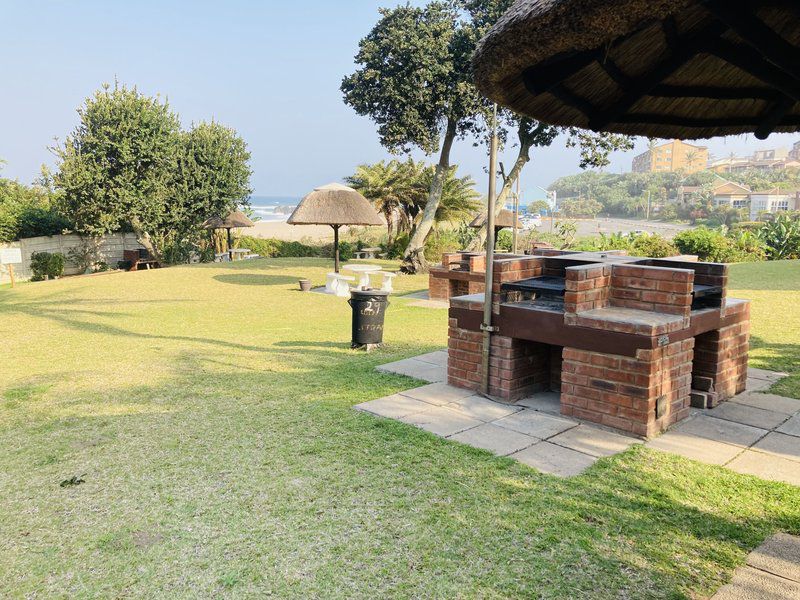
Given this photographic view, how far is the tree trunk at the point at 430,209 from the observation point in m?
19.5

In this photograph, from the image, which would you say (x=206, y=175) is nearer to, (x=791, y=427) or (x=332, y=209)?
(x=332, y=209)

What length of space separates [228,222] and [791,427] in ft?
76.2

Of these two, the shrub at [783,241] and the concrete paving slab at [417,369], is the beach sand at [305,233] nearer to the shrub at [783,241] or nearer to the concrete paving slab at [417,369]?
the shrub at [783,241]

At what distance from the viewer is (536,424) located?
201 inches

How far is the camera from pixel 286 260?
24.2m

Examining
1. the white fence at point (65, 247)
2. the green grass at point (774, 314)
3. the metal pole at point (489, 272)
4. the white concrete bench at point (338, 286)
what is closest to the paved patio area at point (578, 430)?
the metal pole at point (489, 272)

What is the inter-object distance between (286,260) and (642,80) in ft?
70.6

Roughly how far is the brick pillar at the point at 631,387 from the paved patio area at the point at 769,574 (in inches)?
62.7

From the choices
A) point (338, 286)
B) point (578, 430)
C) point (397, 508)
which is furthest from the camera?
point (338, 286)

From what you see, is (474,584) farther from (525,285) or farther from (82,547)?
(525,285)

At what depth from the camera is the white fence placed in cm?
2191

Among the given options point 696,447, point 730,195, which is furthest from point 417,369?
point 730,195

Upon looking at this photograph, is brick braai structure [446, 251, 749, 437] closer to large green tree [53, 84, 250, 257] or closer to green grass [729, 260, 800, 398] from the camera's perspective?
green grass [729, 260, 800, 398]

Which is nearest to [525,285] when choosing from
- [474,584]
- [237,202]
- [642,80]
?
[642,80]
